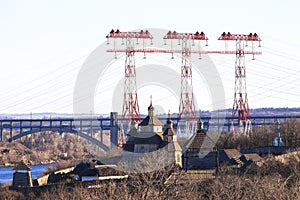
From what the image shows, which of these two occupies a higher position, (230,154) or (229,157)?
(230,154)

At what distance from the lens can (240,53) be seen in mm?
46594

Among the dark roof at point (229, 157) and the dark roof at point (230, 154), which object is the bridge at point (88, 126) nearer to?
the dark roof at point (230, 154)

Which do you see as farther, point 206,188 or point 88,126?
point 88,126

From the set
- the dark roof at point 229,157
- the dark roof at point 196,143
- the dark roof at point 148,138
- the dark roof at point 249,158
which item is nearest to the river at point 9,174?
the dark roof at point 148,138

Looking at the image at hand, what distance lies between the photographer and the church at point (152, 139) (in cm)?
3322

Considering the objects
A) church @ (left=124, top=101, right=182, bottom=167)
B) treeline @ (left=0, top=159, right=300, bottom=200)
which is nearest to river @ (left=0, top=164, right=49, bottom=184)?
church @ (left=124, top=101, right=182, bottom=167)

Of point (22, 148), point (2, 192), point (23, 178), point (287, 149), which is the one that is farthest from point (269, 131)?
point (22, 148)

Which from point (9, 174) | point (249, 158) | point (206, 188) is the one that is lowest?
point (9, 174)

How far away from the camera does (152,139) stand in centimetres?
3434

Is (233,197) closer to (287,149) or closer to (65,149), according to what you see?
(287,149)

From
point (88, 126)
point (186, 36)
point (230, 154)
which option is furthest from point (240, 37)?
point (88, 126)

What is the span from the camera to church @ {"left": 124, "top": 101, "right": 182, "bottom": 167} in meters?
33.2

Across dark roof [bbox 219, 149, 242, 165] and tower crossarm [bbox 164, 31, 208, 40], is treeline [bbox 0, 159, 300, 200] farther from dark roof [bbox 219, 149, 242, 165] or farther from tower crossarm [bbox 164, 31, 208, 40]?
tower crossarm [bbox 164, 31, 208, 40]

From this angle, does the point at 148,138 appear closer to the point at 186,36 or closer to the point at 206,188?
the point at 206,188
